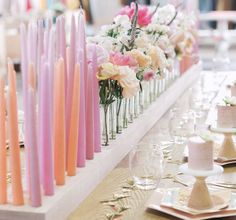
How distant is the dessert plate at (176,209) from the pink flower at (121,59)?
46 cm

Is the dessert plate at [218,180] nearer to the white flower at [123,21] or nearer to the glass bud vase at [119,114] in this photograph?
the glass bud vase at [119,114]

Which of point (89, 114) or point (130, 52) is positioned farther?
point (130, 52)

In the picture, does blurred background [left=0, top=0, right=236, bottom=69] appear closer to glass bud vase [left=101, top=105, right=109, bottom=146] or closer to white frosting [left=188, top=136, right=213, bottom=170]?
glass bud vase [left=101, top=105, right=109, bottom=146]

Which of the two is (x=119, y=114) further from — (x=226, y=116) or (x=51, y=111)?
(x=51, y=111)

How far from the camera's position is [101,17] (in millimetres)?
9609

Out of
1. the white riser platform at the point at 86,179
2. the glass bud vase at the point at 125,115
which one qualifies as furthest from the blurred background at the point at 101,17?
the glass bud vase at the point at 125,115

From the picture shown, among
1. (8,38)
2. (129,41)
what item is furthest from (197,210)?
(8,38)

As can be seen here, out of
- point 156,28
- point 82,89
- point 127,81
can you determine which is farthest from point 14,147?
point 156,28

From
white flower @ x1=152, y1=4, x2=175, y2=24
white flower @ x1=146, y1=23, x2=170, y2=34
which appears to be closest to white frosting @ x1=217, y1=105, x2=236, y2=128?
white flower @ x1=146, y1=23, x2=170, y2=34

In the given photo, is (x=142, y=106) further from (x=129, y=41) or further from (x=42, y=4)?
(x=42, y=4)

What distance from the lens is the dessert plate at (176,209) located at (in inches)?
57.2

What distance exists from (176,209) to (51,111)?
1.29 feet

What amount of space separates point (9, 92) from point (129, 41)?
74 centimetres

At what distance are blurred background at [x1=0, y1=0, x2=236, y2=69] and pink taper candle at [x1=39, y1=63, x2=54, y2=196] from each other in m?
6.14
